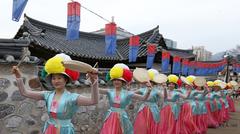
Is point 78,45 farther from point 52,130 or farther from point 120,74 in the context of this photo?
point 52,130

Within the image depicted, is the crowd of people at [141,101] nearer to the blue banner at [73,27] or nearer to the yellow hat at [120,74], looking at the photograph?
the yellow hat at [120,74]

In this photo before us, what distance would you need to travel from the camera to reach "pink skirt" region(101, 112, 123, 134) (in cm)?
578

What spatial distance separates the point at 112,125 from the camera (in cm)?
582

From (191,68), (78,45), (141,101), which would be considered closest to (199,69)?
(191,68)

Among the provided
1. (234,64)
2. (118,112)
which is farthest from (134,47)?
(234,64)

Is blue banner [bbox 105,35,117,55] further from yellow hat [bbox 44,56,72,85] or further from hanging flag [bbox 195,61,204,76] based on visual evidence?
hanging flag [bbox 195,61,204,76]

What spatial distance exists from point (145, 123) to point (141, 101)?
1.16 meters

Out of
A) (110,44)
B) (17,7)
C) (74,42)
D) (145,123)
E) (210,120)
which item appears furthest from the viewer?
(74,42)

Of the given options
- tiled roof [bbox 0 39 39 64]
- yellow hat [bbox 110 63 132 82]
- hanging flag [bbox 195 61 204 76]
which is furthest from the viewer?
hanging flag [bbox 195 61 204 76]

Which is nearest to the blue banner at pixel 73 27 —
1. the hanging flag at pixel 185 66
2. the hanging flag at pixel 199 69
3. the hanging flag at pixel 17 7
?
the hanging flag at pixel 17 7

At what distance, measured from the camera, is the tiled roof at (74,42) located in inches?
561

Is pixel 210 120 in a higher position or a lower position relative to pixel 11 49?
lower

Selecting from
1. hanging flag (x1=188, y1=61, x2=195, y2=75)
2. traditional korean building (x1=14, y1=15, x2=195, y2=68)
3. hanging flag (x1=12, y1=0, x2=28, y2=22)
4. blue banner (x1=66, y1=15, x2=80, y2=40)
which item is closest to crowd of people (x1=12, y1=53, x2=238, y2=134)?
blue banner (x1=66, y1=15, x2=80, y2=40)

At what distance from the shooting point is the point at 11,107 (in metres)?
5.98
